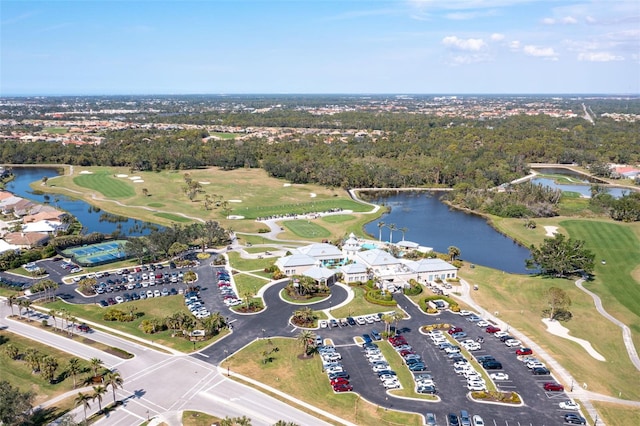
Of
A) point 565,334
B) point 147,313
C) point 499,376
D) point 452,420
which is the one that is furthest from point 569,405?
point 147,313

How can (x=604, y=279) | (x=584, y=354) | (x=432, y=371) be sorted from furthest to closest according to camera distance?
(x=604, y=279) < (x=584, y=354) < (x=432, y=371)

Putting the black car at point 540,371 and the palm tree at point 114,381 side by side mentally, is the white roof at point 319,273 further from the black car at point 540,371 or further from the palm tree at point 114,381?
the palm tree at point 114,381

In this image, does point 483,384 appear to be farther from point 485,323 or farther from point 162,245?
point 162,245

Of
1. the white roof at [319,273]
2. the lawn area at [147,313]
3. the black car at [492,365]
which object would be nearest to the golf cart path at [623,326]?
the black car at [492,365]

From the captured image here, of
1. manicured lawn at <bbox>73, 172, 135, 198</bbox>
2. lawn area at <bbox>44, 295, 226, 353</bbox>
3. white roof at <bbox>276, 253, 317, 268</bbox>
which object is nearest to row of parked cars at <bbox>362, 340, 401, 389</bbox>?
lawn area at <bbox>44, 295, 226, 353</bbox>

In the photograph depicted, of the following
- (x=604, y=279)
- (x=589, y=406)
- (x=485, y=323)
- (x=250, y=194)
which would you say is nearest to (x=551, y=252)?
(x=604, y=279)

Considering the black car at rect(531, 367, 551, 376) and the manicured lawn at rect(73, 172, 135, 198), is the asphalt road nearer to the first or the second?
the black car at rect(531, 367, 551, 376)

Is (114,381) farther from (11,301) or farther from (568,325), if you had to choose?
(568,325)
